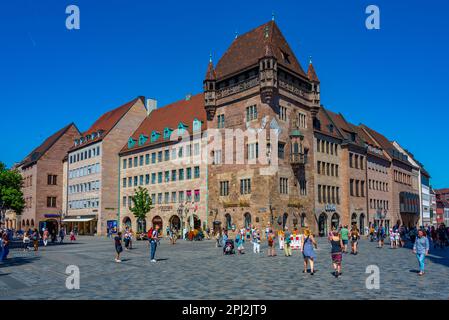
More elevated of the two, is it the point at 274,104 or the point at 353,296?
the point at 274,104

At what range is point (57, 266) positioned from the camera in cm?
2314

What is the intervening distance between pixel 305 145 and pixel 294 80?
7853mm

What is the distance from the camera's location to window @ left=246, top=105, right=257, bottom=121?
52.6 metres

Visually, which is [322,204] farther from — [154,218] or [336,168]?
[154,218]

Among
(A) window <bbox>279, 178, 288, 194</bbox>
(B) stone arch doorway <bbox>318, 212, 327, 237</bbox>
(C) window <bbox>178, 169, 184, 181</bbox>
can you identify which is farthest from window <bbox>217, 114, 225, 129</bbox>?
(B) stone arch doorway <bbox>318, 212, 327, 237</bbox>

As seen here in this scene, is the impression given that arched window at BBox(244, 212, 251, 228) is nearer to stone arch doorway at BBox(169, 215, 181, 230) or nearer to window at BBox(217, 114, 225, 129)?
window at BBox(217, 114, 225, 129)

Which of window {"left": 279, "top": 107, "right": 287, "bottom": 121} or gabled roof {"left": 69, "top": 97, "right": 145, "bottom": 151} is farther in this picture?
gabled roof {"left": 69, "top": 97, "right": 145, "bottom": 151}

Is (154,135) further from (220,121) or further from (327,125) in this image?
(327,125)

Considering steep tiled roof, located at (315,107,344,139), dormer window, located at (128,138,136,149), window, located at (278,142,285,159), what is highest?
steep tiled roof, located at (315,107,344,139)

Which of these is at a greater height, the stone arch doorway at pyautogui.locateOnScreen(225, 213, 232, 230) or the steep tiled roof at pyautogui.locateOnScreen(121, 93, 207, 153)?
the steep tiled roof at pyautogui.locateOnScreen(121, 93, 207, 153)

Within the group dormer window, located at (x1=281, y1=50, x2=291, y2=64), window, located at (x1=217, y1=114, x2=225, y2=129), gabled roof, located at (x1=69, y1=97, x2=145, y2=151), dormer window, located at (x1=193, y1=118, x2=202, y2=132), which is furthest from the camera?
gabled roof, located at (x1=69, y1=97, x2=145, y2=151)

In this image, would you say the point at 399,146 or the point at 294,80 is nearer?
the point at 294,80

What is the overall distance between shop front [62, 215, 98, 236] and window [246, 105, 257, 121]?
32354mm
